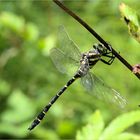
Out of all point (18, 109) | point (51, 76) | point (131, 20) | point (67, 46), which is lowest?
point (131, 20)

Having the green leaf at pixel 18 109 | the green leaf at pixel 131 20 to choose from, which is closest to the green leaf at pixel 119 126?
the green leaf at pixel 131 20

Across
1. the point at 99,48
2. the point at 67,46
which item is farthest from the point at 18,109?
the point at 99,48

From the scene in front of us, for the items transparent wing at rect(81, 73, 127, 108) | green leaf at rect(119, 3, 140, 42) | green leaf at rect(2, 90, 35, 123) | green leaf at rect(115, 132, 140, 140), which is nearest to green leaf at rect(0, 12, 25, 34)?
green leaf at rect(2, 90, 35, 123)

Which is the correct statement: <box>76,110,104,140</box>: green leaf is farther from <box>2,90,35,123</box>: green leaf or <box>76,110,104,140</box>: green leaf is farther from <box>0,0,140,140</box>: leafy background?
<box>2,90,35,123</box>: green leaf

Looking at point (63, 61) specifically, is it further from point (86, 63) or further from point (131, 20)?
point (131, 20)

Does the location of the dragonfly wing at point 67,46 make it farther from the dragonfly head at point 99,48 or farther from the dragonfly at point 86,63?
the dragonfly head at point 99,48

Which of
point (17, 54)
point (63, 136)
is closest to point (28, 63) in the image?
point (17, 54)

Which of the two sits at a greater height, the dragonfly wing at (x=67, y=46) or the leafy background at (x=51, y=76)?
the leafy background at (x=51, y=76)
